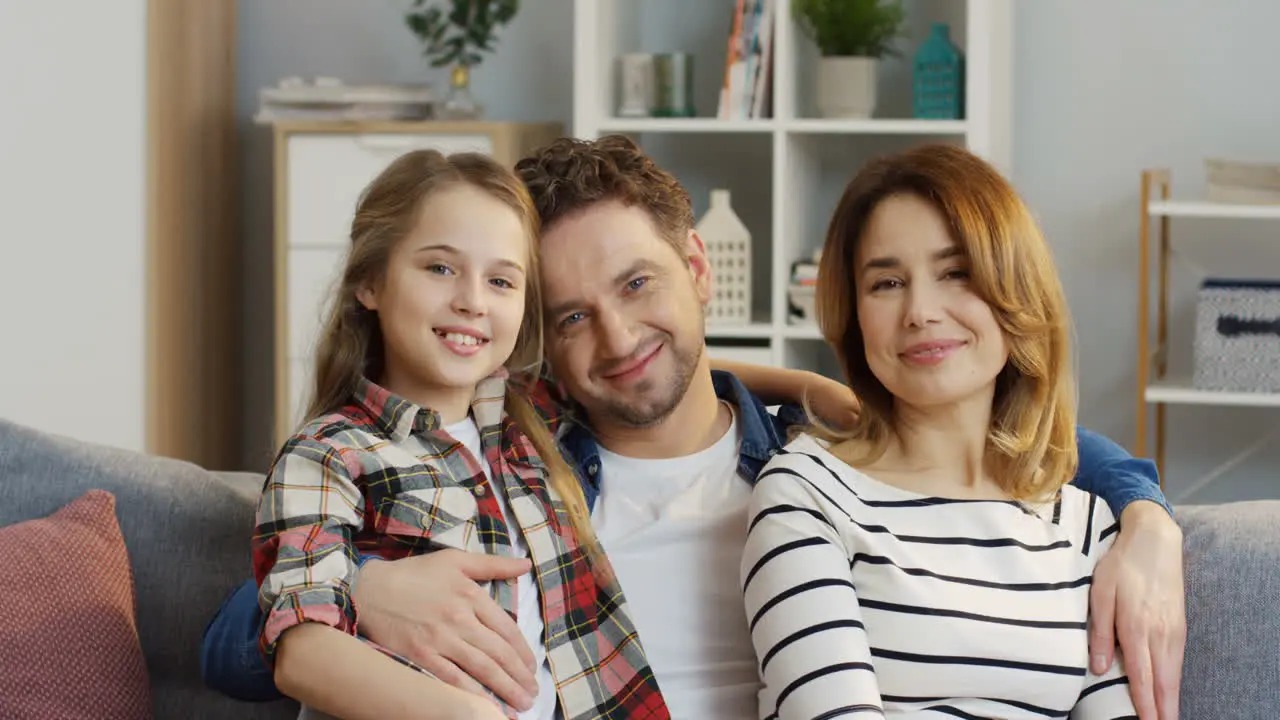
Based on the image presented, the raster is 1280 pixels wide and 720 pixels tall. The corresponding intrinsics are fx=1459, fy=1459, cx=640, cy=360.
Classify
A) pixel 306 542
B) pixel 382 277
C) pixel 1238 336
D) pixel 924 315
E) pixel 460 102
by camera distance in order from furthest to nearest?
1. pixel 460 102
2. pixel 1238 336
3. pixel 382 277
4. pixel 924 315
5. pixel 306 542

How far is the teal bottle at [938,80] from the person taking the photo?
3256 mm

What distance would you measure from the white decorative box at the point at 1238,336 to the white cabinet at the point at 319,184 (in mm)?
1571

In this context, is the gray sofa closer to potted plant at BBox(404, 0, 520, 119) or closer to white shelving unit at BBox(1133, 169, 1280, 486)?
white shelving unit at BBox(1133, 169, 1280, 486)

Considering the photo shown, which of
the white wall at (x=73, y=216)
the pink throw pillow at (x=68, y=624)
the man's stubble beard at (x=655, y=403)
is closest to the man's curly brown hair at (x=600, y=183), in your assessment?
the man's stubble beard at (x=655, y=403)

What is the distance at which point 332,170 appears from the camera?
3.40 metres

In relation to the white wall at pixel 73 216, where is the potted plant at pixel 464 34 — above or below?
Answer: above

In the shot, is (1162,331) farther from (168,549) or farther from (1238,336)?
(168,549)

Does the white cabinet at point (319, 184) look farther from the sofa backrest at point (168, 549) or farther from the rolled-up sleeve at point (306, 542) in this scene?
the rolled-up sleeve at point (306, 542)

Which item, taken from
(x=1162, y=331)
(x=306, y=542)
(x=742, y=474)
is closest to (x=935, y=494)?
(x=742, y=474)

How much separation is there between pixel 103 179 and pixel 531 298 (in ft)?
6.69

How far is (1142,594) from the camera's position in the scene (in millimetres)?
1309

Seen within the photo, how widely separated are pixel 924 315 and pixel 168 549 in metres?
0.83

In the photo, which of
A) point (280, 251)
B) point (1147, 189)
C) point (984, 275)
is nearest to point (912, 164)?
point (984, 275)

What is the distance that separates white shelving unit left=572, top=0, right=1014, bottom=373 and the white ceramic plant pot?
0.21 feet
